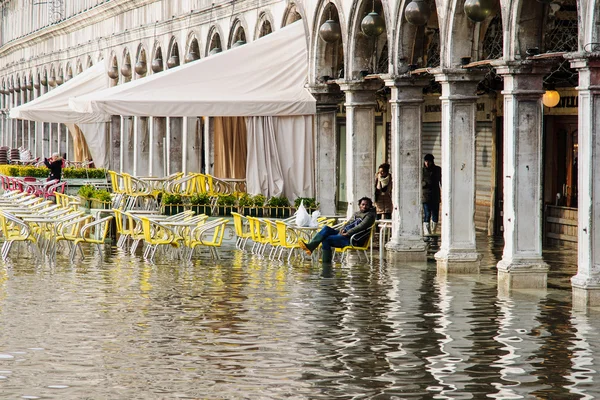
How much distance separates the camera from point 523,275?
1703 cm

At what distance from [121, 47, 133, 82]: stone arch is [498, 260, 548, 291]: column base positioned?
2502 centimetres

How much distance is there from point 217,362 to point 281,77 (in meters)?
12.7

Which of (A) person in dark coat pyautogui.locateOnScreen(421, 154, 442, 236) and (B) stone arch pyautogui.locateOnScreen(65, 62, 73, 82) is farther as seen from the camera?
(B) stone arch pyautogui.locateOnScreen(65, 62, 73, 82)

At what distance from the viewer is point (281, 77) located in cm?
2386

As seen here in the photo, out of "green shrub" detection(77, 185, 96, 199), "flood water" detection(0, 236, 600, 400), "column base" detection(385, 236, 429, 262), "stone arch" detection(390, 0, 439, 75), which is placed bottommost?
"flood water" detection(0, 236, 600, 400)

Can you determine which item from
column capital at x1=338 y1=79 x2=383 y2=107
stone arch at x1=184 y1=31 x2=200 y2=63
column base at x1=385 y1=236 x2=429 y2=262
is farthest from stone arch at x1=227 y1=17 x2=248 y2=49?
column base at x1=385 y1=236 x2=429 y2=262

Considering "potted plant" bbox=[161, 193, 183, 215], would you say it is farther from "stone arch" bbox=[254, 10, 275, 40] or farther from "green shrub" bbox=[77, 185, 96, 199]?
"stone arch" bbox=[254, 10, 275, 40]

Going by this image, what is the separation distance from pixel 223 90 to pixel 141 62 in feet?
58.3

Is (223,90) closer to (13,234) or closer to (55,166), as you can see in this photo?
(13,234)

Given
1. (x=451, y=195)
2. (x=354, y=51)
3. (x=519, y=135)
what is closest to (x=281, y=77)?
(x=354, y=51)

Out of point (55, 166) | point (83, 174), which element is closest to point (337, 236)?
point (55, 166)

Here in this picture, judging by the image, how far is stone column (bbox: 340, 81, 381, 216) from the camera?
75.2ft

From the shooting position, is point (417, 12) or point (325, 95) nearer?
point (417, 12)

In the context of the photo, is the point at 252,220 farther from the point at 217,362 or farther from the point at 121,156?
the point at 121,156
